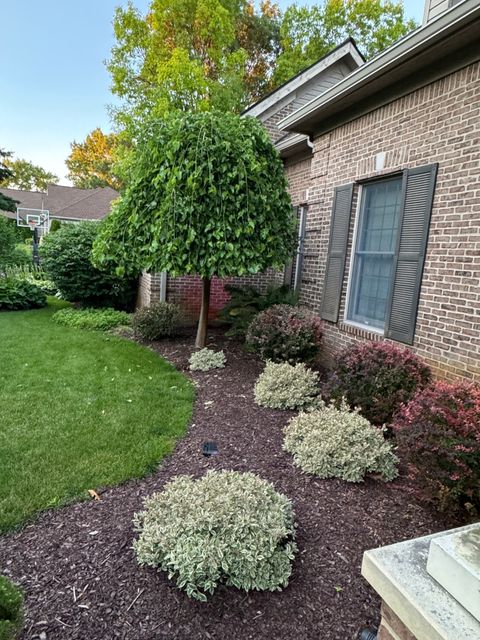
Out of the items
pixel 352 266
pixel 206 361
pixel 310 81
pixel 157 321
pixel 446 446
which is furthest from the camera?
pixel 310 81

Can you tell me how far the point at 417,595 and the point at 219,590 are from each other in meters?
1.03

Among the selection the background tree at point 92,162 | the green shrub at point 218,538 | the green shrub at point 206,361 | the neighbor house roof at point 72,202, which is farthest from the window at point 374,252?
the background tree at point 92,162

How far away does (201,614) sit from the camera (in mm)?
1750

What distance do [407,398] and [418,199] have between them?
2132mm

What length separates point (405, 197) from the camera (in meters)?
4.25

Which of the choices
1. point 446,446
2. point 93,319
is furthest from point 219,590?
point 93,319

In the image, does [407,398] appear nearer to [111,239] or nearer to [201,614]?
[201,614]

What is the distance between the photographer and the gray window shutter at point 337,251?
5270mm

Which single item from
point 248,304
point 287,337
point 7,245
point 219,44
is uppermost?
point 219,44

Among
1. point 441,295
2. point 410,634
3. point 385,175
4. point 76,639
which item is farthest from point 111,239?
point 410,634

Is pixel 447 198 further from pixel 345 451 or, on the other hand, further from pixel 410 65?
pixel 345 451

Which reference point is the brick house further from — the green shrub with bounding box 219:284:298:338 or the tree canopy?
the tree canopy

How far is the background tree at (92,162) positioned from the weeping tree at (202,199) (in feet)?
81.0

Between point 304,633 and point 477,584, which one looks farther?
point 304,633
